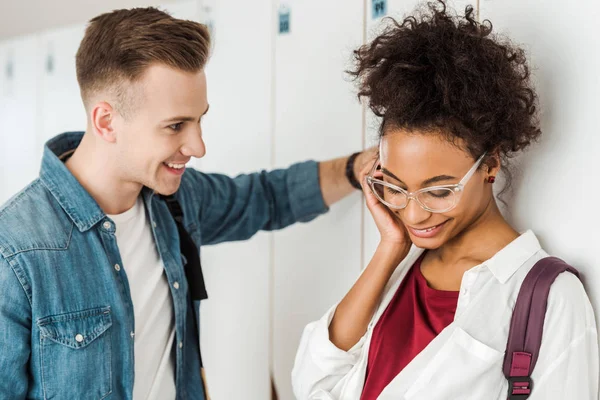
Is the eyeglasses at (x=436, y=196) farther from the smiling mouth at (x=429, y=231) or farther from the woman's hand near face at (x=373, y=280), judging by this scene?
the woman's hand near face at (x=373, y=280)

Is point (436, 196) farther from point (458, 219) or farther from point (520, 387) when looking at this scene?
point (520, 387)

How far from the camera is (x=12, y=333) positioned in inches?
59.0

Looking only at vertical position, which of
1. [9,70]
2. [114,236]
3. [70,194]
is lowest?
[114,236]

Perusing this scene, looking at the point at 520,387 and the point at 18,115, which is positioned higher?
the point at 18,115

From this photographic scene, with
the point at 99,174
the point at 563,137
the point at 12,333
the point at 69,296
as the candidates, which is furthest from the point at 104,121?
the point at 563,137

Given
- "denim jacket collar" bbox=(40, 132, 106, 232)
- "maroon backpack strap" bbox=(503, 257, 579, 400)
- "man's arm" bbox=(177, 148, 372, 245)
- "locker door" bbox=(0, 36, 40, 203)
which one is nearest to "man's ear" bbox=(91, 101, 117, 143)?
"denim jacket collar" bbox=(40, 132, 106, 232)

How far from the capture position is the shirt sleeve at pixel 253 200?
198 centimetres

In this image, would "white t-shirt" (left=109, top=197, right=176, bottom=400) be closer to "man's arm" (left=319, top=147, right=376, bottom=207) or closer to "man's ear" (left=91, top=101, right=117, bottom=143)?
"man's ear" (left=91, top=101, right=117, bottom=143)

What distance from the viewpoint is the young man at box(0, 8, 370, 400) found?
1.55 metres

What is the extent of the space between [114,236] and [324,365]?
23.2 inches

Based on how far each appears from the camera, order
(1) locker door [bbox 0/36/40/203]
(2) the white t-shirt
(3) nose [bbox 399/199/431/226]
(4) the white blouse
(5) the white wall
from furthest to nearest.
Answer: (1) locker door [bbox 0/36/40/203]
(5) the white wall
(2) the white t-shirt
(3) nose [bbox 399/199/431/226]
(4) the white blouse

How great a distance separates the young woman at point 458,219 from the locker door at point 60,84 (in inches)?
66.3

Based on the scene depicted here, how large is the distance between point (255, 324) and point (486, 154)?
1263 millimetres

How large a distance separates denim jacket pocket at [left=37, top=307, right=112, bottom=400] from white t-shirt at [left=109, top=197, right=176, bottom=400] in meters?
0.12
